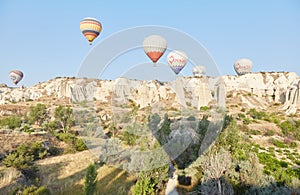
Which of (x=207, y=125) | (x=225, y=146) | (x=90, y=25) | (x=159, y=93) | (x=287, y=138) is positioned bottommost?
(x=287, y=138)

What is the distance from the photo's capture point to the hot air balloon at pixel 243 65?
193ft

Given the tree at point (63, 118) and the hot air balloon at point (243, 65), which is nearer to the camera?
the tree at point (63, 118)

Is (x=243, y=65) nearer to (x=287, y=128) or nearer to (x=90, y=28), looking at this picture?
(x=287, y=128)

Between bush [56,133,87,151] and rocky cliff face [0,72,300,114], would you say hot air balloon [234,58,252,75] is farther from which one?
bush [56,133,87,151]

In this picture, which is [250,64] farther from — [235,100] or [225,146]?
[225,146]

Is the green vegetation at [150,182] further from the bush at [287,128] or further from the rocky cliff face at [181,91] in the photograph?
the rocky cliff face at [181,91]

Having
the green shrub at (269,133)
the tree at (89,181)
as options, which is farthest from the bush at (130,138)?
the green shrub at (269,133)

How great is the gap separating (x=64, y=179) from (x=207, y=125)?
9.19 meters

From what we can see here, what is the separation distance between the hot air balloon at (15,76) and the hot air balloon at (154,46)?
49396 mm

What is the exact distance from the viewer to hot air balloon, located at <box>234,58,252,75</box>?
193 ft

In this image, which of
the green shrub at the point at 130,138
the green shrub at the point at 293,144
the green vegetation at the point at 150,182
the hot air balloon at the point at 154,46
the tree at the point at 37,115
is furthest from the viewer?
the tree at the point at 37,115

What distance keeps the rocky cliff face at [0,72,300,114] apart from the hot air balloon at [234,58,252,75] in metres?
5.48

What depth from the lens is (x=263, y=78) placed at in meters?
65.9

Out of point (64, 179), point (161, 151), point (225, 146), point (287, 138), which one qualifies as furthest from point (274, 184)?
point (287, 138)
